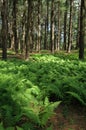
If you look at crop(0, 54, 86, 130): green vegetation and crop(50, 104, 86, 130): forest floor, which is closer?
crop(0, 54, 86, 130): green vegetation

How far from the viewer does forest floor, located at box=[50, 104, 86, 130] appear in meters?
6.66

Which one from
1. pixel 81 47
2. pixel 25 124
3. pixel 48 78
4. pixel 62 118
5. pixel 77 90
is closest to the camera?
pixel 25 124

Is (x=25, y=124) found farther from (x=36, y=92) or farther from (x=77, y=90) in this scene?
(x=77, y=90)

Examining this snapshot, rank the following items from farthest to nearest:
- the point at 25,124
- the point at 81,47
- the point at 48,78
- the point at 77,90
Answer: the point at 81,47 → the point at 48,78 → the point at 77,90 → the point at 25,124

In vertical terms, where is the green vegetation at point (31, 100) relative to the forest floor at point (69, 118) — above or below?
above

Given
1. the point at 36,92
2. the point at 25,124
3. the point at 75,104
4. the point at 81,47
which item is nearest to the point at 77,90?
the point at 75,104

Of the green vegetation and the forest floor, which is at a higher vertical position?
the green vegetation

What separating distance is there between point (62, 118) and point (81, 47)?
14120 millimetres

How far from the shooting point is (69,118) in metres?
7.14

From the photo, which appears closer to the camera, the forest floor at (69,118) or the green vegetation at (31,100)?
→ the green vegetation at (31,100)

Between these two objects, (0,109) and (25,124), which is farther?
(0,109)

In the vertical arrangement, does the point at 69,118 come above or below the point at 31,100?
below

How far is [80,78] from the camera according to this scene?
10062 millimetres

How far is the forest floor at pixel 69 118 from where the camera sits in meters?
6.66
